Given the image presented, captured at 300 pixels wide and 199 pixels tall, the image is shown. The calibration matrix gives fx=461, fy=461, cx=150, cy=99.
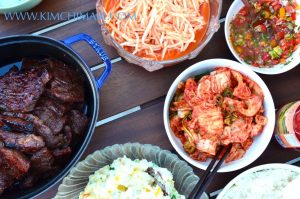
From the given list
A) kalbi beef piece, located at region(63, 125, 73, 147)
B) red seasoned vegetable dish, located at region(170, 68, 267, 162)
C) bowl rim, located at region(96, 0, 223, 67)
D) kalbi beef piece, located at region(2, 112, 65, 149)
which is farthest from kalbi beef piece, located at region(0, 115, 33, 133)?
red seasoned vegetable dish, located at region(170, 68, 267, 162)

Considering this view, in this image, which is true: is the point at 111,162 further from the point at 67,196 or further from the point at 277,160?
the point at 277,160

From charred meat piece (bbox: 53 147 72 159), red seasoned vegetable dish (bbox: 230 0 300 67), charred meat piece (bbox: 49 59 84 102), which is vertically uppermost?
red seasoned vegetable dish (bbox: 230 0 300 67)

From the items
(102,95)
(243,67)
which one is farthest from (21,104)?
(243,67)

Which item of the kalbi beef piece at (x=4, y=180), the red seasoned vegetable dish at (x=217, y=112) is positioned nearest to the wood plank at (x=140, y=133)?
the red seasoned vegetable dish at (x=217, y=112)

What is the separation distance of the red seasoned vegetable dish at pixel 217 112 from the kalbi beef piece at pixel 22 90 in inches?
19.5

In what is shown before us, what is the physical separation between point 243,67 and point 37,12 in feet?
2.66

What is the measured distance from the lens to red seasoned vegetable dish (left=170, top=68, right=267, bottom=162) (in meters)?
1.63

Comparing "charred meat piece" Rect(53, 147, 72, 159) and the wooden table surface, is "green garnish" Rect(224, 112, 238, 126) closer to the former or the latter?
the wooden table surface

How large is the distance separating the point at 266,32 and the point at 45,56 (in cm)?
86

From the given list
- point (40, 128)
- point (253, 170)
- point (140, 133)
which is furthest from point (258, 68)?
point (40, 128)

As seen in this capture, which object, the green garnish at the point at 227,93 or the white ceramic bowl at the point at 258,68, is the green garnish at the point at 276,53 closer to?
the white ceramic bowl at the point at 258,68

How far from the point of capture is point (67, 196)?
1.66m

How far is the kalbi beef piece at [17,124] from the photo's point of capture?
153 centimetres

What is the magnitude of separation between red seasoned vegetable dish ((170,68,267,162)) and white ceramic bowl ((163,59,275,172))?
0.02 m
